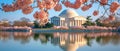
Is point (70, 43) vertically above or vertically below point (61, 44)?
below

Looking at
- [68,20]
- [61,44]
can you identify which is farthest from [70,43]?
[68,20]

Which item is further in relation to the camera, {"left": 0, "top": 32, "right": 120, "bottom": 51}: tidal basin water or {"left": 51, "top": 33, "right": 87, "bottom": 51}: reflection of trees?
{"left": 51, "top": 33, "right": 87, "bottom": 51}: reflection of trees

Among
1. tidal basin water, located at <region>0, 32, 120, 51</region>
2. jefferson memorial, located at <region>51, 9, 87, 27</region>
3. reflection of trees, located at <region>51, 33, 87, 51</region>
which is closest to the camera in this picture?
tidal basin water, located at <region>0, 32, 120, 51</region>

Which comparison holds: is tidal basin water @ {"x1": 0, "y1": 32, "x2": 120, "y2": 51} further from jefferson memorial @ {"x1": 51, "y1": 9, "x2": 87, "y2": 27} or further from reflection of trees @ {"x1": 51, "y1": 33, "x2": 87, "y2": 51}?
jefferson memorial @ {"x1": 51, "y1": 9, "x2": 87, "y2": 27}

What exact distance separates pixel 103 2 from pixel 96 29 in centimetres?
4845

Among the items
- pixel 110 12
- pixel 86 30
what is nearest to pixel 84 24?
pixel 86 30

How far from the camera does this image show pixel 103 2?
4012mm

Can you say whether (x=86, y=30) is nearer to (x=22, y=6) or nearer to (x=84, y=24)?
(x=84, y=24)

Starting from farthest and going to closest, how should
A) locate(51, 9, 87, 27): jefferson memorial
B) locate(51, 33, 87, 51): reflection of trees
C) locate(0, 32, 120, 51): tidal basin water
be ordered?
locate(51, 9, 87, 27): jefferson memorial < locate(51, 33, 87, 51): reflection of trees < locate(0, 32, 120, 51): tidal basin water

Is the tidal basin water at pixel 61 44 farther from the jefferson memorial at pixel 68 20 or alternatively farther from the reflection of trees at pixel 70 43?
the jefferson memorial at pixel 68 20

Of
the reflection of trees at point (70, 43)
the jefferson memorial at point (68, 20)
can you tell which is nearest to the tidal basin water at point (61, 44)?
the reflection of trees at point (70, 43)

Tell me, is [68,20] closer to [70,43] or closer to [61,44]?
[70,43]

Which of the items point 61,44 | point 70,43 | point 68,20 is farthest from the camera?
point 68,20

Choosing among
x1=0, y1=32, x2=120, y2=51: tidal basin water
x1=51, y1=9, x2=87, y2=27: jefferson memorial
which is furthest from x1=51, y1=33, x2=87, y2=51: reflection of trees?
x1=51, y1=9, x2=87, y2=27: jefferson memorial
